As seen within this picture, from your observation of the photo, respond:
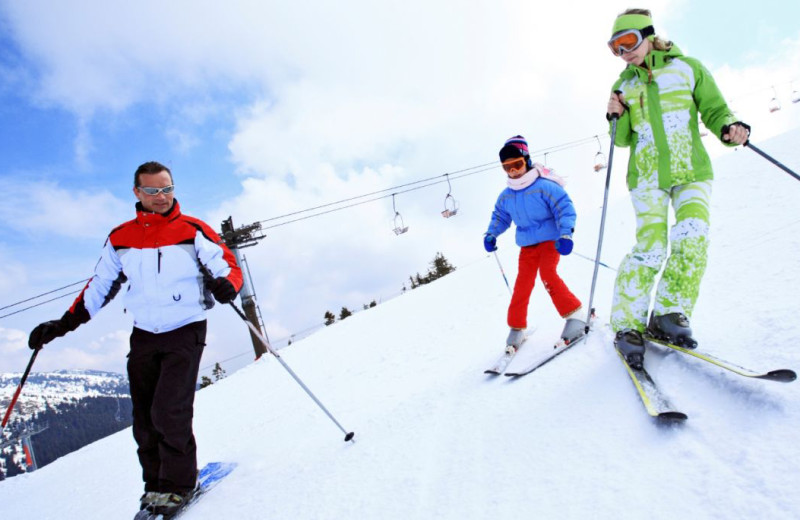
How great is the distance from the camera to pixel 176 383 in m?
2.84

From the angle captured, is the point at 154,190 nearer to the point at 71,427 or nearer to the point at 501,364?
the point at 501,364

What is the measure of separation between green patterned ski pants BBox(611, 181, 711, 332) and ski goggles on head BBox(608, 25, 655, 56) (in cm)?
91

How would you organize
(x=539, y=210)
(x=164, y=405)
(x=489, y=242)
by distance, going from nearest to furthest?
(x=164, y=405) < (x=539, y=210) < (x=489, y=242)

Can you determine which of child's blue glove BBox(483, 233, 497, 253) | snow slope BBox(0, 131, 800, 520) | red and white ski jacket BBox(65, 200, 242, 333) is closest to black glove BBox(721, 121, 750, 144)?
snow slope BBox(0, 131, 800, 520)

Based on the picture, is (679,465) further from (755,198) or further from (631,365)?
(755,198)

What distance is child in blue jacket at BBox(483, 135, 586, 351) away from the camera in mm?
3715

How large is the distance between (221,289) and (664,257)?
2.90 m

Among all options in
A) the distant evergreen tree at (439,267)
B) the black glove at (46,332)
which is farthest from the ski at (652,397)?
the distant evergreen tree at (439,267)

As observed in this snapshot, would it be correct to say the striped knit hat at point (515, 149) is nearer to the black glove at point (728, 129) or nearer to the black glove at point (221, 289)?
the black glove at point (728, 129)

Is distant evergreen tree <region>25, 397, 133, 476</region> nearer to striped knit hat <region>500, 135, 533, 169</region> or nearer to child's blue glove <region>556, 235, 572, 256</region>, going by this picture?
striped knit hat <region>500, 135, 533, 169</region>

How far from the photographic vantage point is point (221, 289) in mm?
2895

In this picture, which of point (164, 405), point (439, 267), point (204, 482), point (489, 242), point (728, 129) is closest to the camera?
point (728, 129)

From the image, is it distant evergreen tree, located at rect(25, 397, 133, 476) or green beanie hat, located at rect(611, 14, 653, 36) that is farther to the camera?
distant evergreen tree, located at rect(25, 397, 133, 476)

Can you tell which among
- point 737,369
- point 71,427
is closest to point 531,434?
point 737,369
